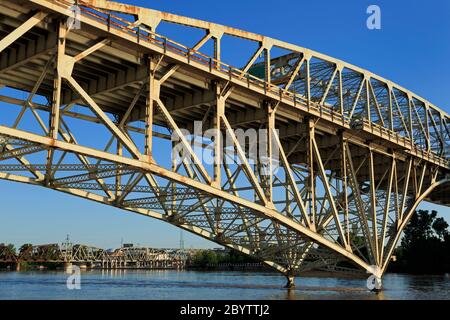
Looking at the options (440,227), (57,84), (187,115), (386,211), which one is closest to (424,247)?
(440,227)

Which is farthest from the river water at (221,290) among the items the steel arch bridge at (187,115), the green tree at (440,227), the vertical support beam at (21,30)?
the green tree at (440,227)

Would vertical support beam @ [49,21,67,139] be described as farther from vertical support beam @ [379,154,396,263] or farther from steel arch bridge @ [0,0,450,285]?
vertical support beam @ [379,154,396,263]

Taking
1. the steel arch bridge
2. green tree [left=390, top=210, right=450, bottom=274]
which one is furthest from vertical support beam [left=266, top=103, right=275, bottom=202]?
green tree [left=390, top=210, right=450, bottom=274]

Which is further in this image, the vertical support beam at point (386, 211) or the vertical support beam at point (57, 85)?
the vertical support beam at point (386, 211)


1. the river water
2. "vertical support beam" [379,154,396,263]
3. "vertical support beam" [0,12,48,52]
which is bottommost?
the river water

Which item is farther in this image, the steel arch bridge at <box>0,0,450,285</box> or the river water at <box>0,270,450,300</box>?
the river water at <box>0,270,450,300</box>

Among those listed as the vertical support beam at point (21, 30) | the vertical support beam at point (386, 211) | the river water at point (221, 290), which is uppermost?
the vertical support beam at point (21, 30)

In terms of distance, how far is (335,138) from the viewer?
43719 millimetres

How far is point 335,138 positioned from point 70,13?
24454 mm

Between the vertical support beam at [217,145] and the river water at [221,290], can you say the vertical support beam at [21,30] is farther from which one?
the river water at [221,290]

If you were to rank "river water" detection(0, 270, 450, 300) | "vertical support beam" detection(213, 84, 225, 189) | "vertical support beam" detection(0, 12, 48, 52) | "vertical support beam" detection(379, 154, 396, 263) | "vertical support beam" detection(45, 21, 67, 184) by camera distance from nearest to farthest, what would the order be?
"vertical support beam" detection(0, 12, 48, 52)
"vertical support beam" detection(45, 21, 67, 184)
"vertical support beam" detection(213, 84, 225, 189)
"river water" detection(0, 270, 450, 300)
"vertical support beam" detection(379, 154, 396, 263)

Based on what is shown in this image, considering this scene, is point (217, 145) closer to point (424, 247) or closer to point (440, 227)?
point (424, 247)
